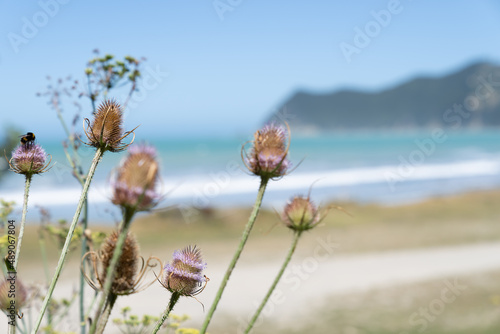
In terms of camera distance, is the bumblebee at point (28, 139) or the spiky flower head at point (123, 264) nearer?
the spiky flower head at point (123, 264)

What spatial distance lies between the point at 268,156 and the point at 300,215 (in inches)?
18.7

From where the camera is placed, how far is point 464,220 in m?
19.4

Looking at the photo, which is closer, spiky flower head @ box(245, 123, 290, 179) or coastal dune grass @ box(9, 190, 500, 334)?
spiky flower head @ box(245, 123, 290, 179)

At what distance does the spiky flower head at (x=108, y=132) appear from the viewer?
169cm

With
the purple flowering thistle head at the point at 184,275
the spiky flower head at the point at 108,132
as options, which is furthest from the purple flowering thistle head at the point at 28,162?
the purple flowering thistle head at the point at 184,275

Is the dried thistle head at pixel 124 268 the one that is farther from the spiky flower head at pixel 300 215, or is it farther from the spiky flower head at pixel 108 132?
the spiky flower head at pixel 300 215

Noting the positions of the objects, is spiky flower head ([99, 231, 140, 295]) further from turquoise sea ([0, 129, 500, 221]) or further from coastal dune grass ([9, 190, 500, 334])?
turquoise sea ([0, 129, 500, 221])

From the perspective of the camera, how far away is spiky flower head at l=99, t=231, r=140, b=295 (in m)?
1.51

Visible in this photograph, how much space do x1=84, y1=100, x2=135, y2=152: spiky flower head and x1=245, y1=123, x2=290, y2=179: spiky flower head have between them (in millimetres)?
490

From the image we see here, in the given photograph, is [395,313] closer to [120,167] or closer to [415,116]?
[120,167]

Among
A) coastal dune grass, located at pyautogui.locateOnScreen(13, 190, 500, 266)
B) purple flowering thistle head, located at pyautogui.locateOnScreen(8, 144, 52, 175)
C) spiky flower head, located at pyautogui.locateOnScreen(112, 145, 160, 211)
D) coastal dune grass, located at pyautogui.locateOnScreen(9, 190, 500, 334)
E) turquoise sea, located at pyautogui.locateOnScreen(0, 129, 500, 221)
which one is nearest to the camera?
spiky flower head, located at pyautogui.locateOnScreen(112, 145, 160, 211)

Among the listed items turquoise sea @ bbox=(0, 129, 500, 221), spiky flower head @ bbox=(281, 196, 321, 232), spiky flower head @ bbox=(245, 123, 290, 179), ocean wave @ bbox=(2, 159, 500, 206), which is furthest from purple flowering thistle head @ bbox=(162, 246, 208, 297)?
ocean wave @ bbox=(2, 159, 500, 206)

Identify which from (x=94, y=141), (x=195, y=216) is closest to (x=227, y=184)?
(x=195, y=216)

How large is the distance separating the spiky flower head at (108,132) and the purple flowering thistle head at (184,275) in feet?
1.36
